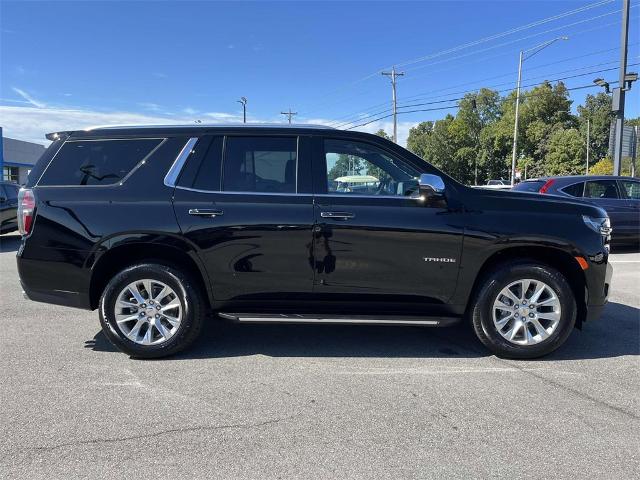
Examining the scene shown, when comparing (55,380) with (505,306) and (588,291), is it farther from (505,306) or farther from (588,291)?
(588,291)

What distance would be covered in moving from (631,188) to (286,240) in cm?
990

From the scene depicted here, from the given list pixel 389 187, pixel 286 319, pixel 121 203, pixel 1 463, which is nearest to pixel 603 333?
pixel 389 187

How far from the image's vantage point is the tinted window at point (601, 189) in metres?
10.4

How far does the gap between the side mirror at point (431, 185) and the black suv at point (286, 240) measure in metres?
0.02

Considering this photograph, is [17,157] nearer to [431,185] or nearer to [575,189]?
[575,189]

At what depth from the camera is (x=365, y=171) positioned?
438cm

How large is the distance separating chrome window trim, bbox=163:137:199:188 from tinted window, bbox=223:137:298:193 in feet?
1.04

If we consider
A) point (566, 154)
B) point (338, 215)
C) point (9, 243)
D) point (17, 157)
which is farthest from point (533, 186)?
point (17, 157)

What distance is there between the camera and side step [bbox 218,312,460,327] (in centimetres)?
419

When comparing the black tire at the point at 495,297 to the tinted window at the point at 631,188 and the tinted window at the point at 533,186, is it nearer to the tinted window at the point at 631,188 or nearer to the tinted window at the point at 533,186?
the tinted window at the point at 533,186

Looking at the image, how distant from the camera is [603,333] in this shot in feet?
16.7

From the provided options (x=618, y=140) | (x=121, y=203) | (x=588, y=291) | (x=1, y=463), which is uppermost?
(x=618, y=140)

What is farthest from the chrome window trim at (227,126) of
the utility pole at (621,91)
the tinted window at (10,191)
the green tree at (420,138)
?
the green tree at (420,138)

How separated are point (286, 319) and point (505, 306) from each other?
1.92 metres
